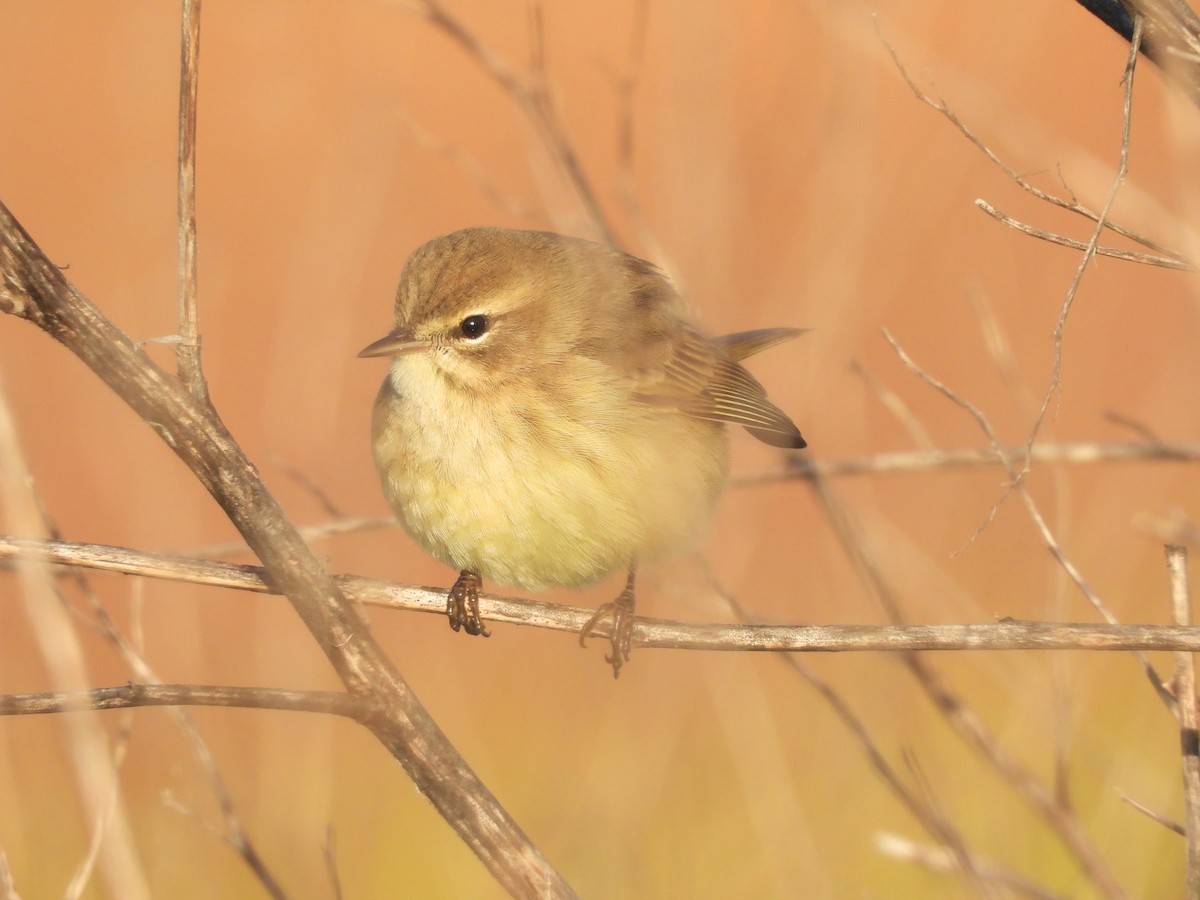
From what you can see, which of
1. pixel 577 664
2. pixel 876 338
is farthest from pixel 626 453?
pixel 876 338

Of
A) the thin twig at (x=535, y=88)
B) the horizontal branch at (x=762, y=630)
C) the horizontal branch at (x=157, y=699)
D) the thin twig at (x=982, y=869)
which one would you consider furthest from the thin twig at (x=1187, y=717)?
the thin twig at (x=535, y=88)

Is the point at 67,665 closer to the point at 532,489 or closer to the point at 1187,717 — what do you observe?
the point at 532,489

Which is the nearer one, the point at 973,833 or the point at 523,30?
the point at 973,833

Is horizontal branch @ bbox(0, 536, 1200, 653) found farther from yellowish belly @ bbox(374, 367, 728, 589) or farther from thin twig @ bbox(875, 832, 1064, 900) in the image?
thin twig @ bbox(875, 832, 1064, 900)

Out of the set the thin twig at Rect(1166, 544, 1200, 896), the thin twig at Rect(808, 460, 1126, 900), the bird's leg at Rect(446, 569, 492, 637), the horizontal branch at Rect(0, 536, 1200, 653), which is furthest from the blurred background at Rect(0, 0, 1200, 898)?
the horizontal branch at Rect(0, 536, 1200, 653)

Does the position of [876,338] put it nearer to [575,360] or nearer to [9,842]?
[575,360]

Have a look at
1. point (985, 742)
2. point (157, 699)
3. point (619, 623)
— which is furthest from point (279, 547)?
point (985, 742)

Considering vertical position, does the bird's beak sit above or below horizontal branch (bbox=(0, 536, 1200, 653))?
above
